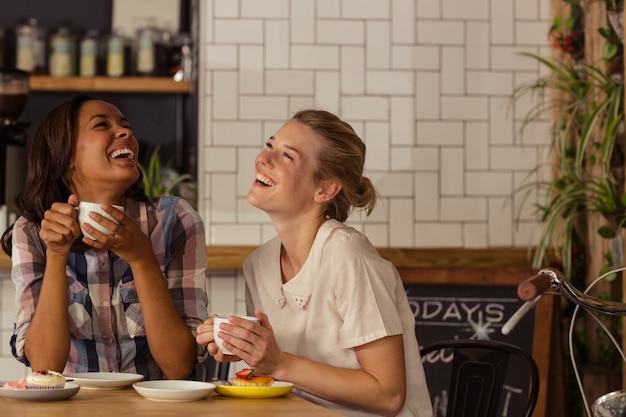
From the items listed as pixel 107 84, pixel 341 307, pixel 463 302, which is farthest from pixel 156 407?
pixel 107 84

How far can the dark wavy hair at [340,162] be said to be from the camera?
254cm

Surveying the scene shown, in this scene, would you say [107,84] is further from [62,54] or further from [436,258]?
[436,258]

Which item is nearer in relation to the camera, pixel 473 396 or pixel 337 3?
pixel 473 396

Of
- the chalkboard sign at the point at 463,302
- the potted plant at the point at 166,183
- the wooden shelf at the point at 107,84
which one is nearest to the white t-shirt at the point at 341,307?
the chalkboard sign at the point at 463,302

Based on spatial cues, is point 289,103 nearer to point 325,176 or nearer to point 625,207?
point 625,207

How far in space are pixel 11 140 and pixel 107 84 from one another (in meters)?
0.68

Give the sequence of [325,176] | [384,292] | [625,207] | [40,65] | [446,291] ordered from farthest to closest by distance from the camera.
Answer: [40,65] → [446,291] → [625,207] → [325,176] → [384,292]

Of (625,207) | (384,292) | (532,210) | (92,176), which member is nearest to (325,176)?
(384,292)

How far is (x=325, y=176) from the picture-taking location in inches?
99.4

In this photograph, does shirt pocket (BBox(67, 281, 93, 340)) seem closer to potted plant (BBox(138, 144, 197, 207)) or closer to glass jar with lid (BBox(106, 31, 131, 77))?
potted plant (BBox(138, 144, 197, 207))

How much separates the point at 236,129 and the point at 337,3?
2.19 ft

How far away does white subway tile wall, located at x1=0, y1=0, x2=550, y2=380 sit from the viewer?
4.20 m

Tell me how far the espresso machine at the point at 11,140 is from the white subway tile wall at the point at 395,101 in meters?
0.71

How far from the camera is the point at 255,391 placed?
6.48 feet
